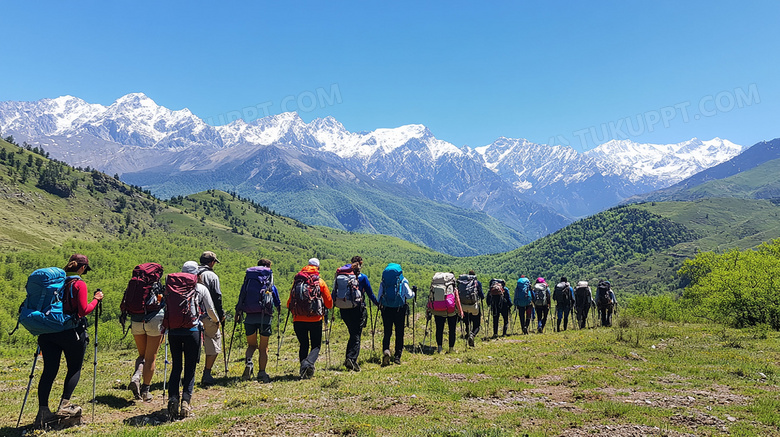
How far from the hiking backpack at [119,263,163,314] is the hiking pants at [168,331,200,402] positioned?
192 centimetres

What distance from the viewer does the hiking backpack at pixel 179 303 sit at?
9531mm

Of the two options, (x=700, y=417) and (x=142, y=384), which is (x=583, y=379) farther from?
(x=142, y=384)

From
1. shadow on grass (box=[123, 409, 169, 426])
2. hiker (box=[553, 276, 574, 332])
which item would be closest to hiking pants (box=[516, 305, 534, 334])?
hiker (box=[553, 276, 574, 332])

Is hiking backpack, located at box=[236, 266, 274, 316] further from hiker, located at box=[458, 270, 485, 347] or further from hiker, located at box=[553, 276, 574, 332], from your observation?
hiker, located at box=[553, 276, 574, 332]

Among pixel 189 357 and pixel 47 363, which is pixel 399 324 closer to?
pixel 189 357

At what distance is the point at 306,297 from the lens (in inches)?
513

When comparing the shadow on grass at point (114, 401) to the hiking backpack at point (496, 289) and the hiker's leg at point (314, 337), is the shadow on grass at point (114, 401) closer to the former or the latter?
the hiker's leg at point (314, 337)

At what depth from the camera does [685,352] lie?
655 inches

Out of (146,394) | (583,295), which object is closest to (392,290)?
(146,394)

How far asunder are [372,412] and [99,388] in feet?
29.3

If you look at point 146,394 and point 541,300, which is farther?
point 541,300

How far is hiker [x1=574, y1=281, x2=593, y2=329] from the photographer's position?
84.9 ft

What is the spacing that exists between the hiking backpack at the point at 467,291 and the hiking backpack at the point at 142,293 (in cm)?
1231

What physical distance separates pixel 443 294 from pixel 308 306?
6326 mm
